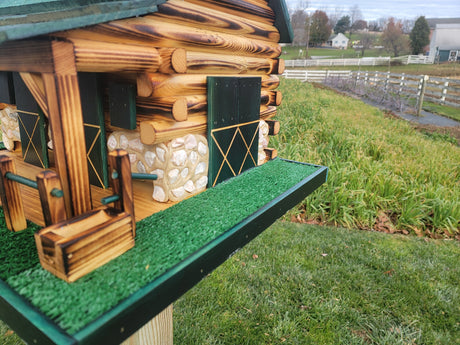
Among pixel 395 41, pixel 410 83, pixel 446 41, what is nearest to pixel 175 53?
pixel 410 83

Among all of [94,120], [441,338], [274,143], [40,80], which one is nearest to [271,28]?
[94,120]

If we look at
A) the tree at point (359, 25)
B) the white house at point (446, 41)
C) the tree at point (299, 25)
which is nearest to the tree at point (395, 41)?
the white house at point (446, 41)

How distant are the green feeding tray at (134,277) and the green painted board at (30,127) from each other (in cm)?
176

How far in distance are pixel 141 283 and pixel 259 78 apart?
2.56m

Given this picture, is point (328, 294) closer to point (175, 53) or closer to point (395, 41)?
point (175, 53)

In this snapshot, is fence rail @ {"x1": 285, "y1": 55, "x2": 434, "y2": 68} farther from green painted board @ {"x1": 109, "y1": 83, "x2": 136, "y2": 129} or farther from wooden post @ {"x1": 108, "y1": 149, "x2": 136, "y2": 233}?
wooden post @ {"x1": 108, "y1": 149, "x2": 136, "y2": 233}

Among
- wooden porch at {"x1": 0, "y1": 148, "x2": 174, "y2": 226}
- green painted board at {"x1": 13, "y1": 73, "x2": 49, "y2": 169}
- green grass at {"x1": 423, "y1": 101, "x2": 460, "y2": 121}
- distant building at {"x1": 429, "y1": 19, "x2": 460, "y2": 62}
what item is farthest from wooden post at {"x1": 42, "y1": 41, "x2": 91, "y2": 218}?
distant building at {"x1": 429, "y1": 19, "x2": 460, "y2": 62}

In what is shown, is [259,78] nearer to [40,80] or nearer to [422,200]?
[40,80]

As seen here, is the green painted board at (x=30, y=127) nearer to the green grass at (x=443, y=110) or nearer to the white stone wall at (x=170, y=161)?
the white stone wall at (x=170, y=161)

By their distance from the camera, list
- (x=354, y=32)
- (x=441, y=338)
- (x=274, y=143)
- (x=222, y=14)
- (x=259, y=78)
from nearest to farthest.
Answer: (x=222, y=14), (x=259, y=78), (x=441, y=338), (x=274, y=143), (x=354, y=32)

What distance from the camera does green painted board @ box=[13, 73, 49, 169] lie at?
358 centimetres

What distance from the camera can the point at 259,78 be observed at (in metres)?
3.61

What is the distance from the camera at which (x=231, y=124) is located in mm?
3340

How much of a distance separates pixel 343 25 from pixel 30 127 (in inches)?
4067
